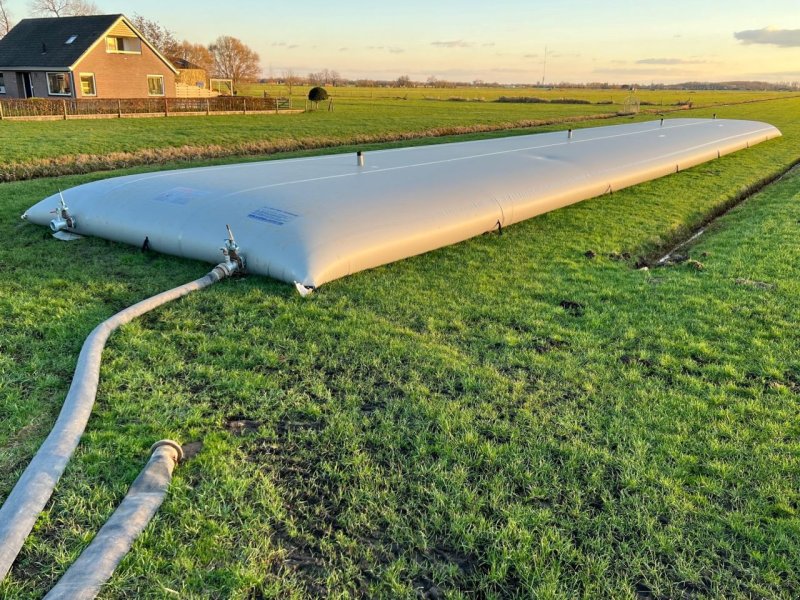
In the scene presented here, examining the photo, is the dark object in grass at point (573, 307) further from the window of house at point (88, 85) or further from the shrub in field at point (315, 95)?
the window of house at point (88, 85)

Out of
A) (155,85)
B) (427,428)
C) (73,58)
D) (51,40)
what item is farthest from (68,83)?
(427,428)

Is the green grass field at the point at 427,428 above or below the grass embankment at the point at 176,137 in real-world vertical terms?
below

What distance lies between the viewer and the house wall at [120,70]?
28.3 metres

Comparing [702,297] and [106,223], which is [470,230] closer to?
[702,297]

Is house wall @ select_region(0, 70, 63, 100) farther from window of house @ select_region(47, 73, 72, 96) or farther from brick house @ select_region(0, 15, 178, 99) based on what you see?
window of house @ select_region(47, 73, 72, 96)

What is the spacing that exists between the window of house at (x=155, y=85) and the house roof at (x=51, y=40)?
3646mm

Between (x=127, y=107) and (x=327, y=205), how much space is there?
21.0 meters

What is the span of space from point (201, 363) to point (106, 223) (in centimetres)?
339

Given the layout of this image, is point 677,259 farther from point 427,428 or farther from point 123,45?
point 123,45

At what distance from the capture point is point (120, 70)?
30.0 meters

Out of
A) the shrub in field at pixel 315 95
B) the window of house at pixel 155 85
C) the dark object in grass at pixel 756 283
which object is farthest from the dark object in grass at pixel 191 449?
the window of house at pixel 155 85

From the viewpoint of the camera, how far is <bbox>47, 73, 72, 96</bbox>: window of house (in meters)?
28.0

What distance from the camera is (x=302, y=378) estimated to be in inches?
142

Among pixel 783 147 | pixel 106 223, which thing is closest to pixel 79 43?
pixel 106 223
